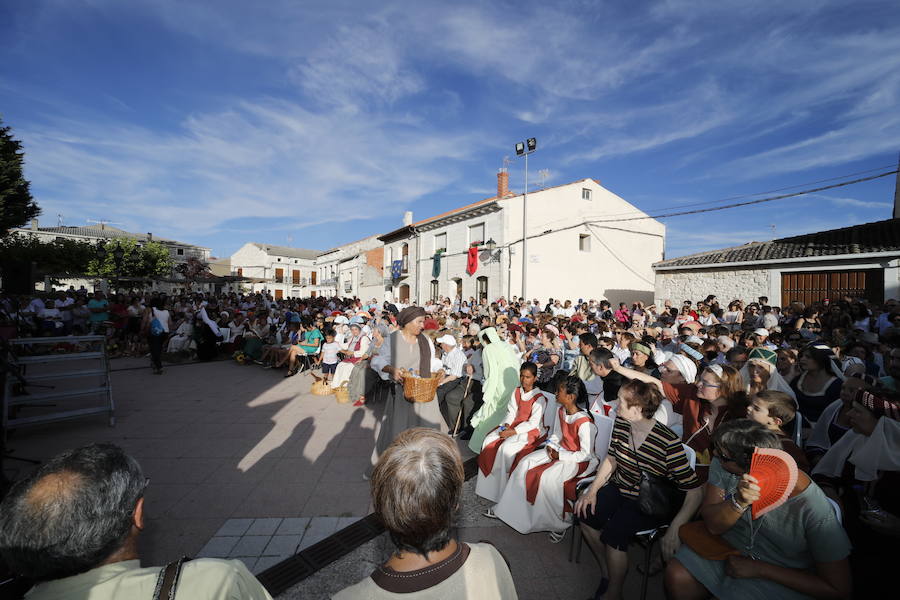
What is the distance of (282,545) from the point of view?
3133mm

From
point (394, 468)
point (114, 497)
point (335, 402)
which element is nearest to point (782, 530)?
point (394, 468)

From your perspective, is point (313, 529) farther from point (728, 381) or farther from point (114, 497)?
point (728, 381)

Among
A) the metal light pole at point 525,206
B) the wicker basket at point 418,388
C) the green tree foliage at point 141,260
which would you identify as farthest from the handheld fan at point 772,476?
the green tree foliage at point 141,260

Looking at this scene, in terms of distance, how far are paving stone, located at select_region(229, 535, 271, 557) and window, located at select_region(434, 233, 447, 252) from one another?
73.9 feet

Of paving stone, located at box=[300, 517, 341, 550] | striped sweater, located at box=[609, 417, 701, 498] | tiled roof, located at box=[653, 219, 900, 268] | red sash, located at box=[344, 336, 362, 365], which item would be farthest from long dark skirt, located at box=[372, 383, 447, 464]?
tiled roof, located at box=[653, 219, 900, 268]

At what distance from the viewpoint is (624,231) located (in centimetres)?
2314

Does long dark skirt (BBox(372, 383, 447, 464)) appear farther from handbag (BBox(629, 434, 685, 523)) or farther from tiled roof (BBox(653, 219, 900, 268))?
tiled roof (BBox(653, 219, 900, 268))

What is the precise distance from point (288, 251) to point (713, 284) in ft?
180

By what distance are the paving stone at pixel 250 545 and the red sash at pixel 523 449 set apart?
1931mm

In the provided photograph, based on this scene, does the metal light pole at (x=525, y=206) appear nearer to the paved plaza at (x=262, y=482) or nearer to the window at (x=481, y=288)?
the window at (x=481, y=288)

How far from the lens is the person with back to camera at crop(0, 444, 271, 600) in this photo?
1.12 metres

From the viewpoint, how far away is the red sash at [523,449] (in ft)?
12.3

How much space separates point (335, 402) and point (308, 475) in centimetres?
309

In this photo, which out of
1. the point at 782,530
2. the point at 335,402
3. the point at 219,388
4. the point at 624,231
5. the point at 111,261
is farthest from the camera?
the point at 111,261
